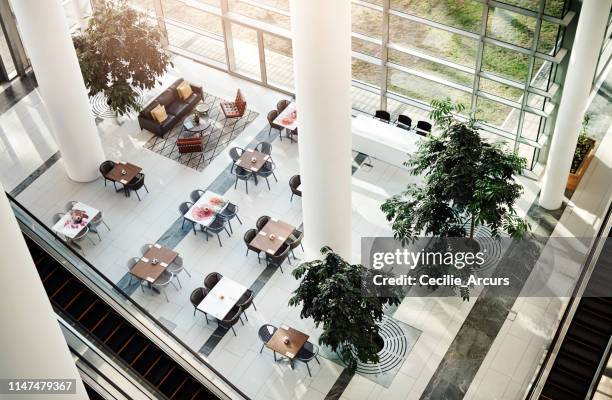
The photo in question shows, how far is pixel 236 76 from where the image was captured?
19219mm

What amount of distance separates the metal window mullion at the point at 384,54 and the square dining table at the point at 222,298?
5.79 m

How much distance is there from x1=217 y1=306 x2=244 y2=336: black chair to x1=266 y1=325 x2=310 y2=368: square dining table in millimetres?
834

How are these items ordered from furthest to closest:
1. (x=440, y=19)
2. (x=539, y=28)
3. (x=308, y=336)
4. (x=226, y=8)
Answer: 1. (x=226, y=8)
2. (x=440, y=19)
3. (x=539, y=28)
4. (x=308, y=336)

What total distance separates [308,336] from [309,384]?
32.0 inches

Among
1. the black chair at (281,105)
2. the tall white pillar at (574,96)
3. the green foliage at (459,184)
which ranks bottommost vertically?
the green foliage at (459,184)

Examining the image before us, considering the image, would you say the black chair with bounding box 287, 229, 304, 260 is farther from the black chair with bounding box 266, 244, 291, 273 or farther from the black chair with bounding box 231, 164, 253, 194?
the black chair with bounding box 231, 164, 253, 194

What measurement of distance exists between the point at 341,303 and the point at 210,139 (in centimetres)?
742

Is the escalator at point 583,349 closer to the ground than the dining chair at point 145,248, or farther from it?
farther from it

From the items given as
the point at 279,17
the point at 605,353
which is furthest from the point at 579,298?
the point at 279,17

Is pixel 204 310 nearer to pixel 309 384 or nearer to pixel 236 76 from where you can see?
pixel 309 384

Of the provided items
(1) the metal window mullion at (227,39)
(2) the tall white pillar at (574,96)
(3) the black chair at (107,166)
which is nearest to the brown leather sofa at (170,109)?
(1) the metal window mullion at (227,39)

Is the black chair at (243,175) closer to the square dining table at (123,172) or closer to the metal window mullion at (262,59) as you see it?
the square dining table at (123,172)

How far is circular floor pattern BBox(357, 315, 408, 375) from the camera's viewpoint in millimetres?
13117

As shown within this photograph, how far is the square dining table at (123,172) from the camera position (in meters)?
15.9
